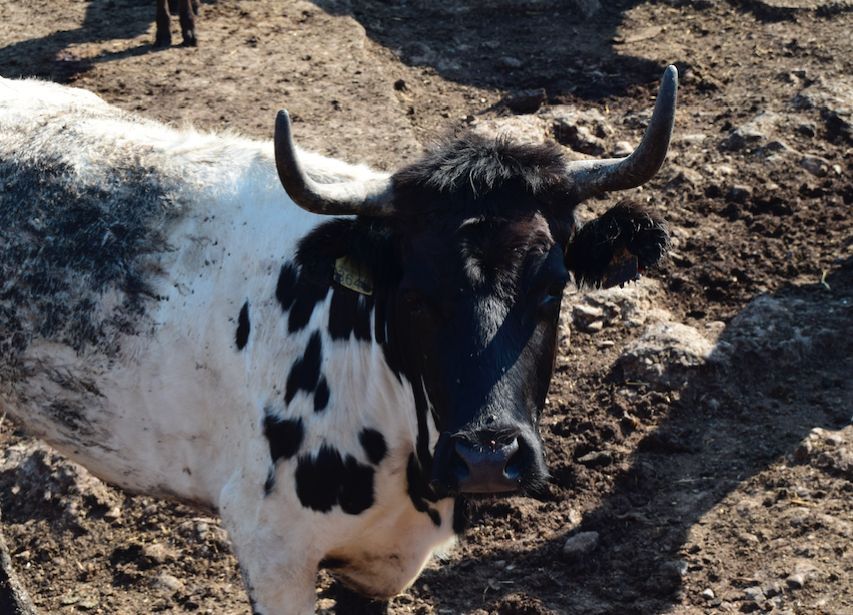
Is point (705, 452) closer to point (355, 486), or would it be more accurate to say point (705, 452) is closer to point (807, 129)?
point (355, 486)

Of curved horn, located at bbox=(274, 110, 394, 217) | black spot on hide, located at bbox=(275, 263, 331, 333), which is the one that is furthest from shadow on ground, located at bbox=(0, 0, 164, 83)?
curved horn, located at bbox=(274, 110, 394, 217)

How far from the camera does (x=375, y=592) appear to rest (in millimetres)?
5473

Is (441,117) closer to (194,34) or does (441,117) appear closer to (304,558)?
(194,34)

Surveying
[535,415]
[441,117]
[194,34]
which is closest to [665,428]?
[535,415]

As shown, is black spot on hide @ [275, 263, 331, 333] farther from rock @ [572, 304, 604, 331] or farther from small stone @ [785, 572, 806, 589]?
rock @ [572, 304, 604, 331]

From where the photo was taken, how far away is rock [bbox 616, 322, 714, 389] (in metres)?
7.08

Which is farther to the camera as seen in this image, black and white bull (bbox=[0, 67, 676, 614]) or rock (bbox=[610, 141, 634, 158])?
rock (bbox=[610, 141, 634, 158])

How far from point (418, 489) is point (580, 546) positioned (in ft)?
4.78

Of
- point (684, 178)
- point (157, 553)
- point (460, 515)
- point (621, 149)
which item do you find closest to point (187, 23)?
point (621, 149)

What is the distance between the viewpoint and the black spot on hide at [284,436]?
15.9 feet

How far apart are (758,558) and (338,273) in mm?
2651

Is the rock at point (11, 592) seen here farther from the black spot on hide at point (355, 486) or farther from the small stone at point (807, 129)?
the small stone at point (807, 129)

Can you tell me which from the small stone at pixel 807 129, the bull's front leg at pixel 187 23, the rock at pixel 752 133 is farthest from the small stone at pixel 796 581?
the bull's front leg at pixel 187 23

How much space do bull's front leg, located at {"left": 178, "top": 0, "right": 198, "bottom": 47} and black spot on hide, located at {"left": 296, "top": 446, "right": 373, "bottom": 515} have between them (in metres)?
7.41
